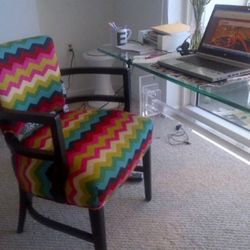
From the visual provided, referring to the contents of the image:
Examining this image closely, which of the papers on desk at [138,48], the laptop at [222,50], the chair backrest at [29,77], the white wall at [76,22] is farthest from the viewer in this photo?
the white wall at [76,22]

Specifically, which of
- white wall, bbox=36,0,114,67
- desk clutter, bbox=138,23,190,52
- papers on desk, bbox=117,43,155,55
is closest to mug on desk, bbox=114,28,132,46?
papers on desk, bbox=117,43,155,55

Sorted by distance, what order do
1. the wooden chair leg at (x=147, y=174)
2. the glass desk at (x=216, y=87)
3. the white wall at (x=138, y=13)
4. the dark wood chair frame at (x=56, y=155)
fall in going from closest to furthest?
the dark wood chair frame at (x=56, y=155), the glass desk at (x=216, y=87), the wooden chair leg at (x=147, y=174), the white wall at (x=138, y=13)

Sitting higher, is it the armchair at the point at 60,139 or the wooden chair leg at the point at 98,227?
the armchair at the point at 60,139

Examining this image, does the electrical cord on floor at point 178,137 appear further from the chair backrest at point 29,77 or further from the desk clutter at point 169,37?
the chair backrest at point 29,77

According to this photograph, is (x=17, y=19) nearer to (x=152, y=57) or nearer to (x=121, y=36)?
(x=121, y=36)

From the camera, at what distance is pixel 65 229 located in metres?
1.32

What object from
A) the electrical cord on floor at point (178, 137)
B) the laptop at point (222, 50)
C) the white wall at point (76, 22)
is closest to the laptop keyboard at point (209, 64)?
the laptop at point (222, 50)

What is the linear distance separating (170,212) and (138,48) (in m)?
0.93

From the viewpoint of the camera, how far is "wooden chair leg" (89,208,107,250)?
1.16 meters

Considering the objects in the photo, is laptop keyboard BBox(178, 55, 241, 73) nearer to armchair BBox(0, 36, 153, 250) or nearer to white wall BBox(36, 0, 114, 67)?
armchair BBox(0, 36, 153, 250)

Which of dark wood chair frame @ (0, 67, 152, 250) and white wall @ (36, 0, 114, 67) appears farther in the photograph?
white wall @ (36, 0, 114, 67)

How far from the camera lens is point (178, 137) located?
2332 millimetres

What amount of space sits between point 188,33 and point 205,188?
90cm

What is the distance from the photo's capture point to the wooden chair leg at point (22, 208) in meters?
1.42
